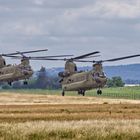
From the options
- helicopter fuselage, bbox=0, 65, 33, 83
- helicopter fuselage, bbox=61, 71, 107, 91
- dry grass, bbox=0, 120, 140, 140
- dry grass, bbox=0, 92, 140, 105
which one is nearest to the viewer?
dry grass, bbox=0, 120, 140, 140

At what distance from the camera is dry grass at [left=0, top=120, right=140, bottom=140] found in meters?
39.6

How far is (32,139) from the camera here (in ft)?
128

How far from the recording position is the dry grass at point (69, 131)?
39622 millimetres

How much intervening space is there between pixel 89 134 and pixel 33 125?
536 centimetres

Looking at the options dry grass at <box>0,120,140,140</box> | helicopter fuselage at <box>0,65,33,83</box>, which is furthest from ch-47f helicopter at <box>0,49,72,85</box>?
dry grass at <box>0,120,140,140</box>

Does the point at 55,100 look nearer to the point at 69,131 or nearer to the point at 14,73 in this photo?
the point at 14,73

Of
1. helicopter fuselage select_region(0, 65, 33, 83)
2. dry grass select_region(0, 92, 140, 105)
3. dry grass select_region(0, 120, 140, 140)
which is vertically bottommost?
dry grass select_region(0, 120, 140, 140)

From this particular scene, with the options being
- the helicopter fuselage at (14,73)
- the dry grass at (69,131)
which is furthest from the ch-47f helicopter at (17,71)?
the dry grass at (69,131)

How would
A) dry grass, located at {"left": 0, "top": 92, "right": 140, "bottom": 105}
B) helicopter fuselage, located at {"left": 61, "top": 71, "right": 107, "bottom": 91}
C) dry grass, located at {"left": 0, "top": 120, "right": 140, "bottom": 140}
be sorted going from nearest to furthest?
dry grass, located at {"left": 0, "top": 120, "right": 140, "bottom": 140}, dry grass, located at {"left": 0, "top": 92, "right": 140, "bottom": 105}, helicopter fuselage, located at {"left": 61, "top": 71, "right": 107, "bottom": 91}

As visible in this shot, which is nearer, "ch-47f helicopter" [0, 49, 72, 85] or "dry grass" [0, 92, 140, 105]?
"dry grass" [0, 92, 140, 105]

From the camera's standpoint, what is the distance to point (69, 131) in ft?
137

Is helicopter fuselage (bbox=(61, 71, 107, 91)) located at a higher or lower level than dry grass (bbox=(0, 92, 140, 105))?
higher

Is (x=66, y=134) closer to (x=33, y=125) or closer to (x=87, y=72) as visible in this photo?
(x=33, y=125)

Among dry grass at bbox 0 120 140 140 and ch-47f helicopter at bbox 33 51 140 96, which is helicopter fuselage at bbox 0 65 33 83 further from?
dry grass at bbox 0 120 140 140
